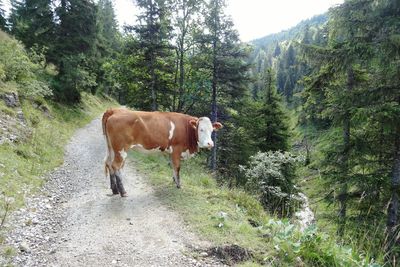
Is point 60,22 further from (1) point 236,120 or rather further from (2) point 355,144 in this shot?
(2) point 355,144

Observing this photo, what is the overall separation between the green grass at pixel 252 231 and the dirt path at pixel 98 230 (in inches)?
15.9

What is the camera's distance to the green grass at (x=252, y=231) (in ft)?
16.0

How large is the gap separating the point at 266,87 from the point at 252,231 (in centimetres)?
1944

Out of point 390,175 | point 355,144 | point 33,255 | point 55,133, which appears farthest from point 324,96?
point 33,255

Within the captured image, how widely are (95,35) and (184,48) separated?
734cm

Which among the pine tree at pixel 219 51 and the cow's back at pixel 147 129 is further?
the pine tree at pixel 219 51

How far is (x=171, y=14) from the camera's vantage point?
2062 centimetres

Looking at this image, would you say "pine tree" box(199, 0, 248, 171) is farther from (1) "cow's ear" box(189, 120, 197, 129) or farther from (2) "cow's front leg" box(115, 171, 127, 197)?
(2) "cow's front leg" box(115, 171, 127, 197)

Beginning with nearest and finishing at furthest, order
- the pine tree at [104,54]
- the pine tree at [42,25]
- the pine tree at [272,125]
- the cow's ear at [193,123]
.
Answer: the cow's ear at [193,123] < the pine tree at [104,54] < the pine tree at [42,25] < the pine tree at [272,125]

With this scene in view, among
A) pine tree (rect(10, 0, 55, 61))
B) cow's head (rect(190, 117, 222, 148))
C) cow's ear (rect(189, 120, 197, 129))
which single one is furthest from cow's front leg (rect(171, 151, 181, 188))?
pine tree (rect(10, 0, 55, 61))

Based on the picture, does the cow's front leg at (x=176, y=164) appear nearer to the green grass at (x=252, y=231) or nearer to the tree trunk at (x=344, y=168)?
the green grass at (x=252, y=231)

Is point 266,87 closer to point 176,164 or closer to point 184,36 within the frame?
point 184,36

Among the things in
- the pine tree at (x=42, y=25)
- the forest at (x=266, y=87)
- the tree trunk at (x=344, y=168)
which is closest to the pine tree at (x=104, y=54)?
the forest at (x=266, y=87)

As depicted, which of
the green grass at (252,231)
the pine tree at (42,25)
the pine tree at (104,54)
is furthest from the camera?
the pine tree at (42,25)
